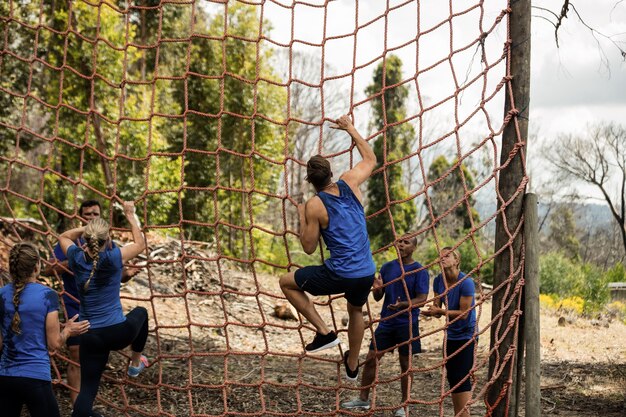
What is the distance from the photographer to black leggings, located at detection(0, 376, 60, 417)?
2990mm

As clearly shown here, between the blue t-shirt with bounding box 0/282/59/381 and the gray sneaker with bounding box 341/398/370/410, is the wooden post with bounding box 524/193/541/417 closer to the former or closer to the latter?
the gray sneaker with bounding box 341/398/370/410

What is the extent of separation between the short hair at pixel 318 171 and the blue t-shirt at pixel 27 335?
1341 millimetres

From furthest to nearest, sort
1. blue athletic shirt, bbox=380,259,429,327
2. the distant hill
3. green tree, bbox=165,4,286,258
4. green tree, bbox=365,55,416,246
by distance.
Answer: the distant hill
green tree, bbox=365,55,416,246
green tree, bbox=165,4,286,258
blue athletic shirt, bbox=380,259,429,327

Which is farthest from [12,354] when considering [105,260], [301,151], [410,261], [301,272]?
[301,151]

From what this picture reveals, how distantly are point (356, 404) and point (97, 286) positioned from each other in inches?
80.6

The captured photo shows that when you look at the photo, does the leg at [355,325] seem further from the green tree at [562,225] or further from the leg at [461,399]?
the green tree at [562,225]

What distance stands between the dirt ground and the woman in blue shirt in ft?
0.43

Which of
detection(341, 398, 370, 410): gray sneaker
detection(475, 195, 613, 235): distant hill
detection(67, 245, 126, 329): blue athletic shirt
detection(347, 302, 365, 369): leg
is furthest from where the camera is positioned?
detection(475, 195, 613, 235): distant hill

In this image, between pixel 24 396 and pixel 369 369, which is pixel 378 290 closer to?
pixel 369 369

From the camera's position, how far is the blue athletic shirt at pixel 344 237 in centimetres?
351

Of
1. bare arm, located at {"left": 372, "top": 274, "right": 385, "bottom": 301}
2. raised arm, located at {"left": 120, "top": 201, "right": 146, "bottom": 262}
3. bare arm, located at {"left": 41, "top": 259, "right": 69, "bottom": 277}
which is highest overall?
raised arm, located at {"left": 120, "top": 201, "right": 146, "bottom": 262}

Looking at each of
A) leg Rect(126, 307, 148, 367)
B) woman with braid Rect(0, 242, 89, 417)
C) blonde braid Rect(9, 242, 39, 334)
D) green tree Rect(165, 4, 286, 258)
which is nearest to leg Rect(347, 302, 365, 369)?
leg Rect(126, 307, 148, 367)

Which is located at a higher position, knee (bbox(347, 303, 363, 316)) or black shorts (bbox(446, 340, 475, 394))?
knee (bbox(347, 303, 363, 316))

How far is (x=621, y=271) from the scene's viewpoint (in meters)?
14.4
